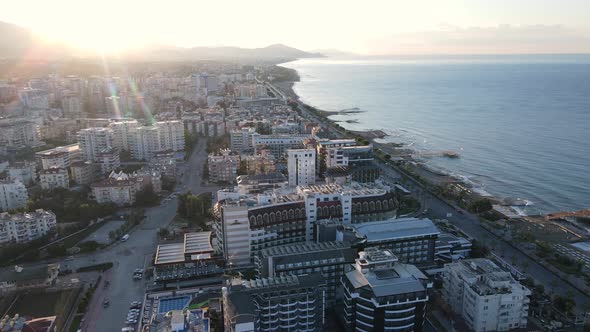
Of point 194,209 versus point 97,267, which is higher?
point 194,209

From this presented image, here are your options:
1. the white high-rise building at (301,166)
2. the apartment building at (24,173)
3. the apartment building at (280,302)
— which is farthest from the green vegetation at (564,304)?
the apartment building at (24,173)

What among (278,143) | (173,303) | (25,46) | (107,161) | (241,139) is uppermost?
(25,46)

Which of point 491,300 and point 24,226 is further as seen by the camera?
point 24,226

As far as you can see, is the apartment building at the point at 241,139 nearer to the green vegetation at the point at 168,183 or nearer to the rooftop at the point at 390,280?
the green vegetation at the point at 168,183

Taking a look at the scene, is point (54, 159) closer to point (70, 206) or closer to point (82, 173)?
point (82, 173)

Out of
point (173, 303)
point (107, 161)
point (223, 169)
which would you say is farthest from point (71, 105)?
point (173, 303)

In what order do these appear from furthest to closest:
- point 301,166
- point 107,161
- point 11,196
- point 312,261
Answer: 1. point 107,161
2. point 301,166
3. point 11,196
4. point 312,261

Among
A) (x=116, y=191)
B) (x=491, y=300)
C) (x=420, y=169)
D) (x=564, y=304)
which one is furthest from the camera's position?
(x=420, y=169)

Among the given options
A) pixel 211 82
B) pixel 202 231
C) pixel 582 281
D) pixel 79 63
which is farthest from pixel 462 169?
pixel 79 63
